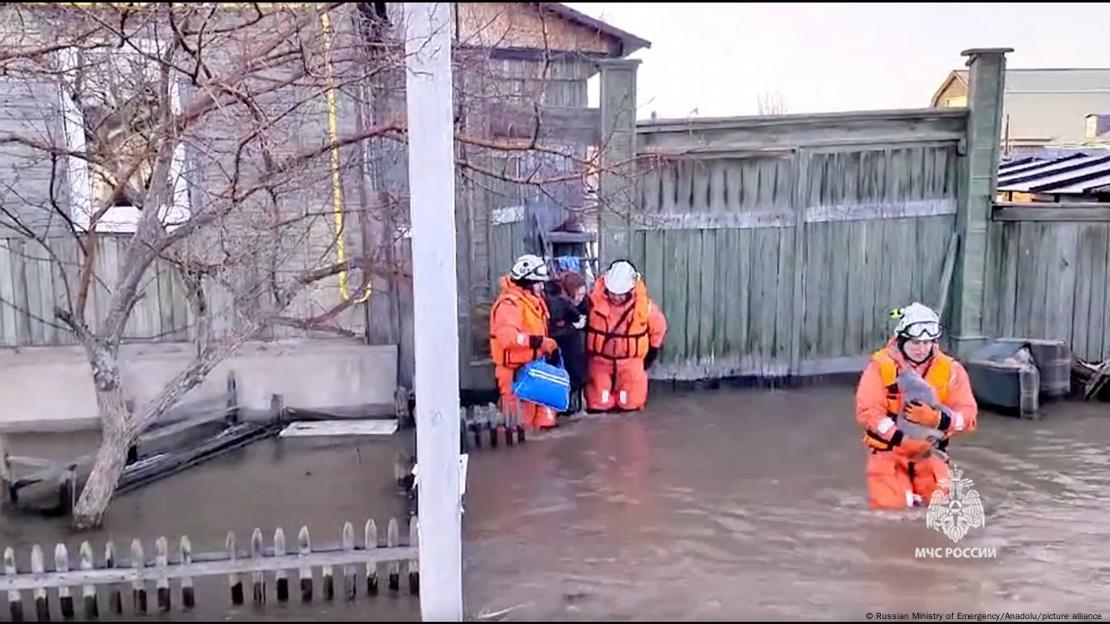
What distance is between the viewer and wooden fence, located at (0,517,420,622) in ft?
14.7

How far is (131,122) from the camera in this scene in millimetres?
5582

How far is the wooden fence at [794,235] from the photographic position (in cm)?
884

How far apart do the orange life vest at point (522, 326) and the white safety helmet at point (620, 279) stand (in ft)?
2.01

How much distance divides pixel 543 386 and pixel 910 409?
9.53ft

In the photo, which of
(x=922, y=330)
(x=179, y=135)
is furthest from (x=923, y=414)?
(x=179, y=135)

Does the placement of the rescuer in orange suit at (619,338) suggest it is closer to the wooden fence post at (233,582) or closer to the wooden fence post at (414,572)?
the wooden fence post at (414,572)

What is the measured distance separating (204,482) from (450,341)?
3.31 metres

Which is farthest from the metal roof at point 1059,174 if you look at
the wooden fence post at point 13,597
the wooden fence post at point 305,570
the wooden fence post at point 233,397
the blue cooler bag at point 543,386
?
the wooden fence post at point 13,597

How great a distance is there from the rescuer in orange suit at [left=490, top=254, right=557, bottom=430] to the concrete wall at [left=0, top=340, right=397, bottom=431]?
1004mm

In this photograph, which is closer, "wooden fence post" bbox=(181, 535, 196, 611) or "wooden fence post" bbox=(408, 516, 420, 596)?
"wooden fence post" bbox=(181, 535, 196, 611)

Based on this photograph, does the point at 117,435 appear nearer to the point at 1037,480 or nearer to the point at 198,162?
the point at 198,162

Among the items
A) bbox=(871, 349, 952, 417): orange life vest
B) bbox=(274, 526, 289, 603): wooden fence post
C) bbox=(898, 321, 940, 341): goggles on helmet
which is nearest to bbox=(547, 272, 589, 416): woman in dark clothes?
bbox=(871, 349, 952, 417): orange life vest

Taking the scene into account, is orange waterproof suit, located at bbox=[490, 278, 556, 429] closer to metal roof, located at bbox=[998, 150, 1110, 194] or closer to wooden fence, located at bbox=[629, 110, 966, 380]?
wooden fence, located at bbox=[629, 110, 966, 380]

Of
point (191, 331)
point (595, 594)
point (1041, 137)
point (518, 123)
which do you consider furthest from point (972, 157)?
point (191, 331)
